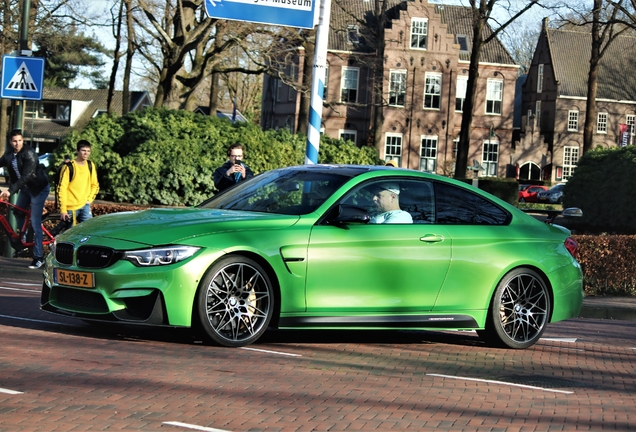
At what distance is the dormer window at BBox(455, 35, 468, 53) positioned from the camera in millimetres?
70250

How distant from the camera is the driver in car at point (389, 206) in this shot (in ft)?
29.3

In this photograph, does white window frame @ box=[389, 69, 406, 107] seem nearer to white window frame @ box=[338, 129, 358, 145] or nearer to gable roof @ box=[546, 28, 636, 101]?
white window frame @ box=[338, 129, 358, 145]

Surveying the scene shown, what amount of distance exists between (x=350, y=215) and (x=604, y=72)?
76615 mm

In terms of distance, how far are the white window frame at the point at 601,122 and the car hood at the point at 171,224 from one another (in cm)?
7534

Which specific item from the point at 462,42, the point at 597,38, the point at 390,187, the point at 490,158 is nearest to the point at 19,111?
the point at 390,187

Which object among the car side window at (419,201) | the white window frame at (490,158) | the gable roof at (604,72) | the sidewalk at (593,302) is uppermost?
the gable roof at (604,72)

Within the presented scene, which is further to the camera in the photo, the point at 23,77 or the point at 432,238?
the point at 23,77

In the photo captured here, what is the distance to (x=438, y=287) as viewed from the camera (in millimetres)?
8992

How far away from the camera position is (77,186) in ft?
49.1

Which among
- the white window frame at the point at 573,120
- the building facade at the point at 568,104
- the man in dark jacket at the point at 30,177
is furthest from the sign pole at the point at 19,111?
the white window frame at the point at 573,120

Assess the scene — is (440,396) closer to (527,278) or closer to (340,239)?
(340,239)

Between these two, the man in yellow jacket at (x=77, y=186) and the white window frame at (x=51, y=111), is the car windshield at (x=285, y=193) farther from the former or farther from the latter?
the white window frame at (x=51, y=111)

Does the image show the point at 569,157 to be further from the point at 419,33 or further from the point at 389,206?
the point at 389,206

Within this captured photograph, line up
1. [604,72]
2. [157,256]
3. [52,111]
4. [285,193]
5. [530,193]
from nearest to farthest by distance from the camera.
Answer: [157,256]
[285,193]
[530,193]
[604,72]
[52,111]
